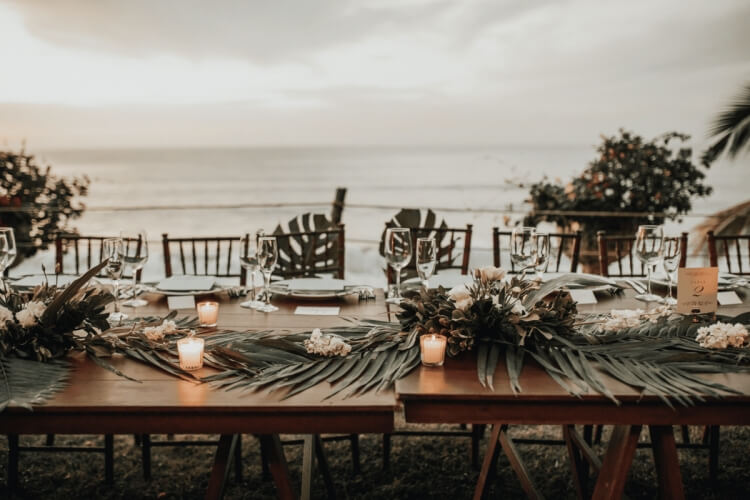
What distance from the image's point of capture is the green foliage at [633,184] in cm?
496

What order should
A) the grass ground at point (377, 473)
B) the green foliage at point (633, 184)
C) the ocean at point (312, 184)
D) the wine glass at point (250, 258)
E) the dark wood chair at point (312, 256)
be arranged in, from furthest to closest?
the ocean at point (312, 184)
the green foliage at point (633, 184)
the dark wood chair at point (312, 256)
the grass ground at point (377, 473)
the wine glass at point (250, 258)

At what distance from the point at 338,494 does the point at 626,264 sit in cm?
620

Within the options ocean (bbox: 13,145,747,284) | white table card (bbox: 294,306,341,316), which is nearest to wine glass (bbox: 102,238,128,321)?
white table card (bbox: 294,306,341,316)

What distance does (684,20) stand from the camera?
313 inches

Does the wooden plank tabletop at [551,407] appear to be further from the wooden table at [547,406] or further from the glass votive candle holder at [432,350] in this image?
the glass votive candle holder at [432,350]

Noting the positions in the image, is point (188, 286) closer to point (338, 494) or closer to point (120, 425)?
point (338, 494)

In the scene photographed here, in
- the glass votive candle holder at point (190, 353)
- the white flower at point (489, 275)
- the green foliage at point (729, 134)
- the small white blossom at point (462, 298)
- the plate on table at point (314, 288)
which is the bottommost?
the glass votive candle holder at point (190, 353)

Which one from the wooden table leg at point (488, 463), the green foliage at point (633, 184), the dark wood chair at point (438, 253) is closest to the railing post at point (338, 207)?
the dark wood chair at point (438, 253)

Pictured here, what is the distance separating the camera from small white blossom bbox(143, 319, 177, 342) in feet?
5.45

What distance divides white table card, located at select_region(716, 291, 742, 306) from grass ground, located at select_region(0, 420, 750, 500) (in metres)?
0.76

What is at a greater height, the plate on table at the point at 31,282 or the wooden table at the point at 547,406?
the plate on table at the point at 31,282

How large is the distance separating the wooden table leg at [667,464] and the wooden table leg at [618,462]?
0.19 feet

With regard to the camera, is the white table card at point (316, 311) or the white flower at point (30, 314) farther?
the white table card at point (316, 311)

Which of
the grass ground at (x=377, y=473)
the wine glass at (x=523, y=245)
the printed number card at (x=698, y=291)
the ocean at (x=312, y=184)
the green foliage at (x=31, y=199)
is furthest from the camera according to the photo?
the ocean at (x=312, y=184)
